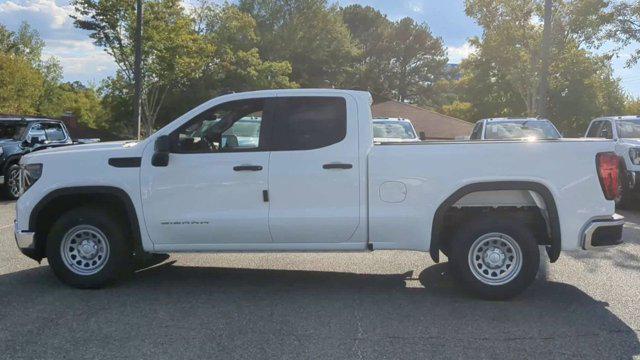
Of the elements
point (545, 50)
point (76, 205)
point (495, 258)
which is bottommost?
point (495, 258)

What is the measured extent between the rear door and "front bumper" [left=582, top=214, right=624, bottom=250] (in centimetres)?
213

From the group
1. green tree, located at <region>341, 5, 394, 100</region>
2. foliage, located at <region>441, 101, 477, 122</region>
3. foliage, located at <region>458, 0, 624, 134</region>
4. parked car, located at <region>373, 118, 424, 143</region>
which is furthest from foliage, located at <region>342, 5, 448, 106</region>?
parked car, located at <region>373, 118, 424, 143</region>

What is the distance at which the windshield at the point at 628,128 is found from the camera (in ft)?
43.4

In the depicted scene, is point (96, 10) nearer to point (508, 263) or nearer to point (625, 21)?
point (625, 21)

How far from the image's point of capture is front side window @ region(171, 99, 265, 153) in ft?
19.8

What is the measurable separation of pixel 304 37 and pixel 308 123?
4948 centimetres

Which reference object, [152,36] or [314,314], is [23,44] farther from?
[314,314]

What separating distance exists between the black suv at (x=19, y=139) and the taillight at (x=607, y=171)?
12219 mm

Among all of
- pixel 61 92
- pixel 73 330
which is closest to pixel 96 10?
pixel 73 330

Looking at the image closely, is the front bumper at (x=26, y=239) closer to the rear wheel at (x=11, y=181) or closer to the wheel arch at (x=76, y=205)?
the wheel arch at (x=76, y=205)

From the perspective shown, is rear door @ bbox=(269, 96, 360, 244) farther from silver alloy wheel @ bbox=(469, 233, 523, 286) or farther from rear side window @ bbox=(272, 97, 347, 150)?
silver alloy wheel @ bbox=(469, 233, 523, 286)

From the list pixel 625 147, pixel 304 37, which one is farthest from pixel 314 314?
pixel 304 37

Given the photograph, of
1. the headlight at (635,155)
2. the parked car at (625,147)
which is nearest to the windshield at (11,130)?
the parked car at (625,147)

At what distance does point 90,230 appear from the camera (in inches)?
242
